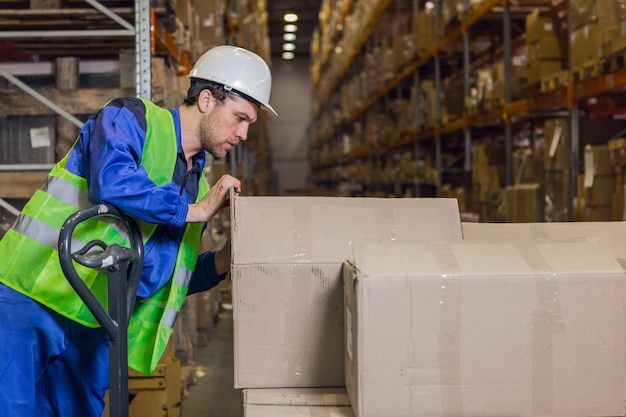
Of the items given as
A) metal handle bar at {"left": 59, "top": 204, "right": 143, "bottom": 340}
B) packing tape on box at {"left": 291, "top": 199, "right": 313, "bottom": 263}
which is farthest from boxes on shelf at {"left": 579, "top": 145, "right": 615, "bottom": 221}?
metal handle bar at {"left": 59, "top": 204, "right": 143, "bottom": 340}

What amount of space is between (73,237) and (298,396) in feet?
3.07

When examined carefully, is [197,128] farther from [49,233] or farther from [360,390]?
[360,390]

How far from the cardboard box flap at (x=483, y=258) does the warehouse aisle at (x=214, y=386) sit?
7.26 feet

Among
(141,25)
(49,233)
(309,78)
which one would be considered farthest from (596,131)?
(309,78)

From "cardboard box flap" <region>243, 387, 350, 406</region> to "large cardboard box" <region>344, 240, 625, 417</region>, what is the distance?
0.69ft

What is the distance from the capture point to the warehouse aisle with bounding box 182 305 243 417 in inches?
170

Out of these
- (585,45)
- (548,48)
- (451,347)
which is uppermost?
(548,48)

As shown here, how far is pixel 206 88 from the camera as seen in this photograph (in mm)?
2547

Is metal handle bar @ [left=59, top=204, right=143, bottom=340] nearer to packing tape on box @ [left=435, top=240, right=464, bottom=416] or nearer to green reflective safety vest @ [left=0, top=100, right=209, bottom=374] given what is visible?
green reflective safety vest @ [left=0, top=100, right=209, bottom=374]

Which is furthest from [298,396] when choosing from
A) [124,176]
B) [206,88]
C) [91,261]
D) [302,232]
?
[206,88]

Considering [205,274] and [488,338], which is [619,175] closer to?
[205,274]

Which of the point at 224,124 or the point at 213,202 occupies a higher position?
the point at 224,124

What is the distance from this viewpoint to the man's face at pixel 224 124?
8.34ft

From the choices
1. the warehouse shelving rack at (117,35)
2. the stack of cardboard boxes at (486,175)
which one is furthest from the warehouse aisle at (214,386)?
the stack of cardboard boxes at (486,175)
